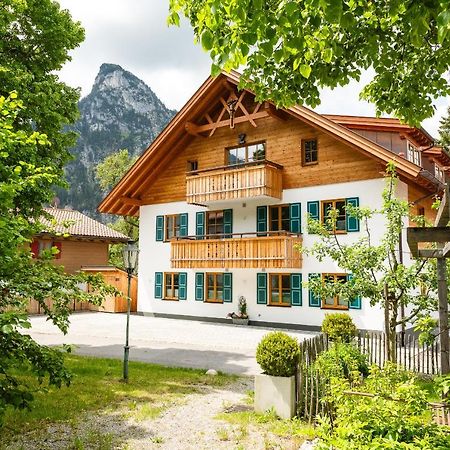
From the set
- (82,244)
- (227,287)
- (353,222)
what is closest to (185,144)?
(227,287)

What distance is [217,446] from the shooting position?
20.3 feet

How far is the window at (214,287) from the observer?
73.6 feet

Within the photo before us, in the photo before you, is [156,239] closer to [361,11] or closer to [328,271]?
[328,271]

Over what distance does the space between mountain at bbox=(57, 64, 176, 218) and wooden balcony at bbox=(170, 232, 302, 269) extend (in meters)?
79.0

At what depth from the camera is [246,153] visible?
72.6 feet

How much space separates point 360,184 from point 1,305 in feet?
Result: 52.4

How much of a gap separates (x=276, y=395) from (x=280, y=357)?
657 mm

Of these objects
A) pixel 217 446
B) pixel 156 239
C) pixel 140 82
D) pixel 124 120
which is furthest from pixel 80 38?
pixel 140 82

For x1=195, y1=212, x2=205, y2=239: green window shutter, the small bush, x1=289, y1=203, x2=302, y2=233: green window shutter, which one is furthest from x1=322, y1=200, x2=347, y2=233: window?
x1=195, y1=212, x2=205, y2=239: green window shutter

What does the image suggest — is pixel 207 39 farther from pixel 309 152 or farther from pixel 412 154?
pixel 412 154

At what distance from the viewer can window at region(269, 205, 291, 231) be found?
20.5m

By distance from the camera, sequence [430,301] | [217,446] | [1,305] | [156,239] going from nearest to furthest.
Answer: 1. [1,305]
2. [217,446]
3. [430,301]
4. [156,239]

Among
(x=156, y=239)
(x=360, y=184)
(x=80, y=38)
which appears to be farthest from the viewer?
(x=156, y=239)

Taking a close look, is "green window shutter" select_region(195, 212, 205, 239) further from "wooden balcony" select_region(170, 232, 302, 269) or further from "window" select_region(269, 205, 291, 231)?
"window" select_region(269, 205, 291, 231)
